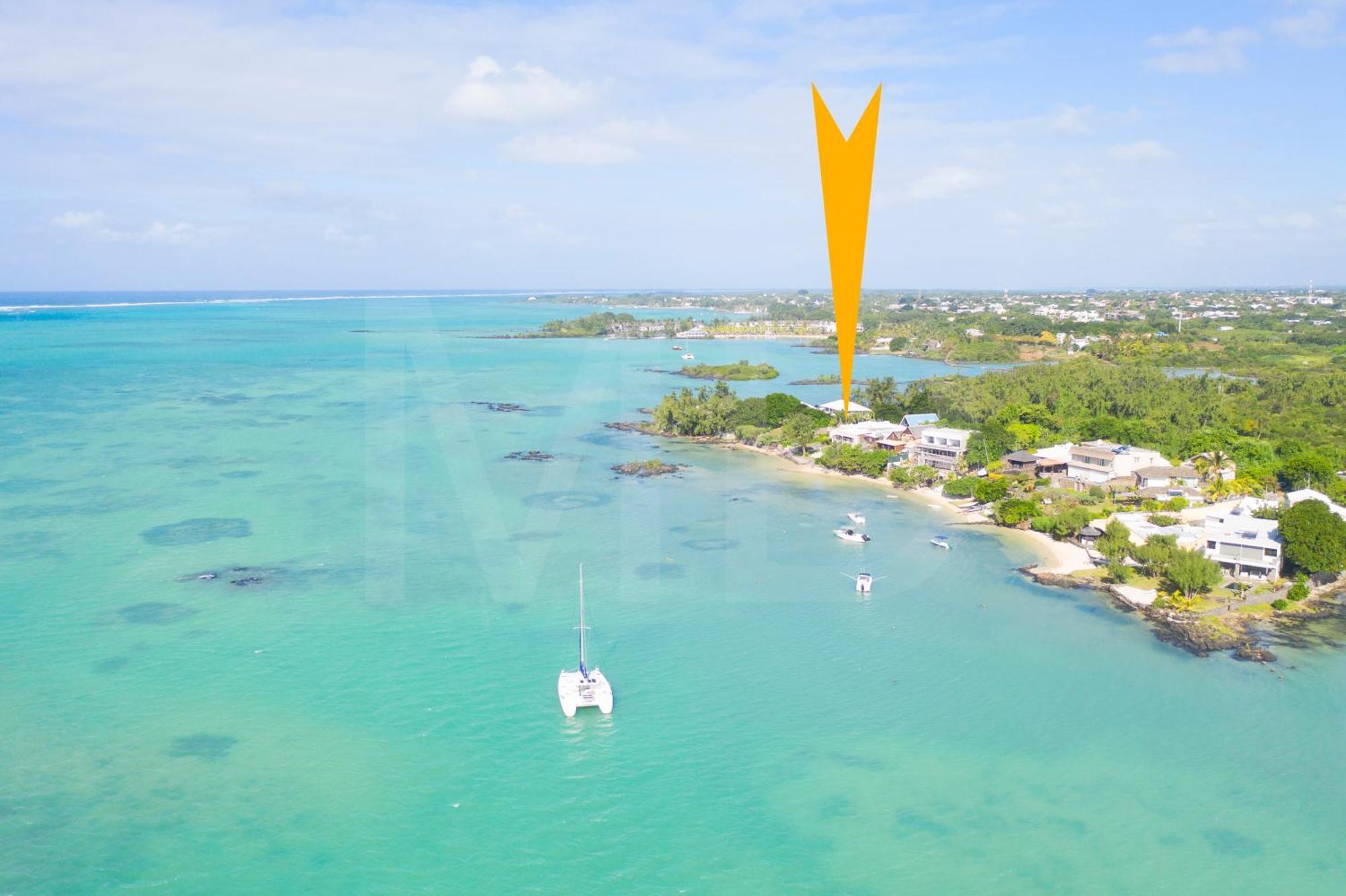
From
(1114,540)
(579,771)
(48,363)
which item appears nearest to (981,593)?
(1114,540)

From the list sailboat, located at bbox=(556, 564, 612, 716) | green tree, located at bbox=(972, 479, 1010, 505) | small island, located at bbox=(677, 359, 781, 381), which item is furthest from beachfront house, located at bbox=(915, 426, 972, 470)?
small island, located at bbox=(677, 359, 781, 381)

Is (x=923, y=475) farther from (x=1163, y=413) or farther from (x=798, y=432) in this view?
(x=1163, y=413)

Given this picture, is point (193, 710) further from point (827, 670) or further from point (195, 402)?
point (195, 402)

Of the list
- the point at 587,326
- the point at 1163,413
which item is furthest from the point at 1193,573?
the point at 587,326

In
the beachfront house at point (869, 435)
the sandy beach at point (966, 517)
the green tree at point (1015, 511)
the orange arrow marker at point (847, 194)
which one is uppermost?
the orange arrow marker at point (847, 194)

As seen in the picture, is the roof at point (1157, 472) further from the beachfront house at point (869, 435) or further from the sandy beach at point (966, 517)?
the beachfront house at point (869, 435)

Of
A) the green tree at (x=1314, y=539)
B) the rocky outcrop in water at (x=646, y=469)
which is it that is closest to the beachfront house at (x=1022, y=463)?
the green tree at (x=1314, y=539)

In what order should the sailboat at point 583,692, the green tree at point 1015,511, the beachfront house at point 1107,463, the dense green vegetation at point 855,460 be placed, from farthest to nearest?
1. the dense green vegetation at point 855,460
2. the beachfront house at point 1107,463
3. the green tree at point 1015,511
4. the sailboat at point 583,692
